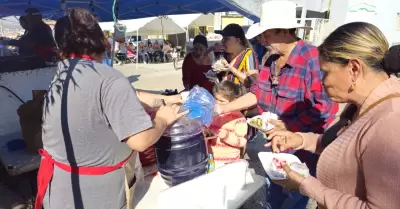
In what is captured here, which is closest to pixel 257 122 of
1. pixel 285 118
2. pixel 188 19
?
pixel 285 118

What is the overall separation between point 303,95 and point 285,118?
231 millimetres

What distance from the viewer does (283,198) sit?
90.4 inches

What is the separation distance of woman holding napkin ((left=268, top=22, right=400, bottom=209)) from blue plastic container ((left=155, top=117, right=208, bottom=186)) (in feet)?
3.06

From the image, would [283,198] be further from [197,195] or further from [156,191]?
[156,191]

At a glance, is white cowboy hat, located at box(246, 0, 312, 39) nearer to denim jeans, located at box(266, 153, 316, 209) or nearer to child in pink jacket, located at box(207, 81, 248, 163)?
child in pink jacket, located at box(207, 81, 248, 163)

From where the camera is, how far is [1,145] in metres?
3.21

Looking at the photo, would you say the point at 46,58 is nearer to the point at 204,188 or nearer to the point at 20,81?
the point at 20,81

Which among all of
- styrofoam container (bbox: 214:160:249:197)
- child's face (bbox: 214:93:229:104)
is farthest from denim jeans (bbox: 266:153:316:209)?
child's face (bbox: 214:93:229:104)

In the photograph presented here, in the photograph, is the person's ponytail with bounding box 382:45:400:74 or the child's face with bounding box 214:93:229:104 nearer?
the person's ponytail with bounding box 382:45:400:74

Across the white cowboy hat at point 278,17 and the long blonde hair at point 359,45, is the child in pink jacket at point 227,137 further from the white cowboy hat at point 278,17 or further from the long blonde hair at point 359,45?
the long blonde hair at point 359,45

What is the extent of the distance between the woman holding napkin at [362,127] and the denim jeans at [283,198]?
3.24ft

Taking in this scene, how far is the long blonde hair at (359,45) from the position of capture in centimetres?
114

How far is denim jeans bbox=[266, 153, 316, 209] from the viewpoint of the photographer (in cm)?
227

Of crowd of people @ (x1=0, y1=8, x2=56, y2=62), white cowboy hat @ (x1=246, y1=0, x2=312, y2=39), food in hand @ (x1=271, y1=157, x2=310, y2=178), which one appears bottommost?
food in hand @ (x1=271, y1=157, x2=310, y2=178)
